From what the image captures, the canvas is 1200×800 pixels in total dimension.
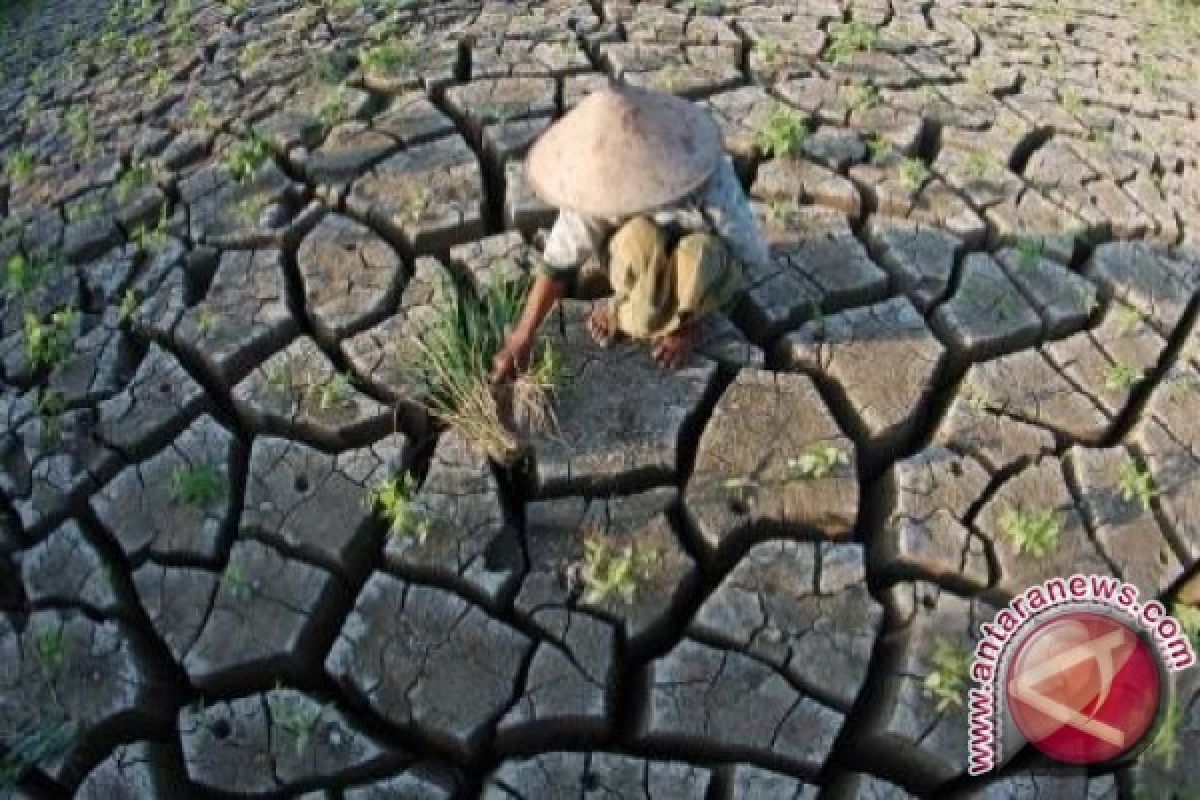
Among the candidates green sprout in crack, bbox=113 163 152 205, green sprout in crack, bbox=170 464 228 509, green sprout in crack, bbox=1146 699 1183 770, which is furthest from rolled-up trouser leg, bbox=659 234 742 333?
green sprout in crack, bbox=113 163 152 205

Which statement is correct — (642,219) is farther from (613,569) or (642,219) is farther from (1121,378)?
(1121,378)

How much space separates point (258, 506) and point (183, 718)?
0.53 metres

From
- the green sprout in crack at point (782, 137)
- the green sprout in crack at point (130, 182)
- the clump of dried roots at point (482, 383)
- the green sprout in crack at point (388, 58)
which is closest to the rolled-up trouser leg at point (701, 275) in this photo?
the clump of dried roots at point (482, 383)

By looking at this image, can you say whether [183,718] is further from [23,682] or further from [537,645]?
[537,645]

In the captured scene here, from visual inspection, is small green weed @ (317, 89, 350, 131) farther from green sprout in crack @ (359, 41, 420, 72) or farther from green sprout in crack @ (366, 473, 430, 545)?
green sprout in crack @ (366, 473, 430, 545)

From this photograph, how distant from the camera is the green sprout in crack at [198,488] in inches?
107

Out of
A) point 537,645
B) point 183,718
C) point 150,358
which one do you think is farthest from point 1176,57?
point 183,718

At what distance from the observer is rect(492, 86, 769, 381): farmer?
2471 mm

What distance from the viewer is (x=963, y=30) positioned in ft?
14.7

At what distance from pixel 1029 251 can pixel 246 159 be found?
252 cm

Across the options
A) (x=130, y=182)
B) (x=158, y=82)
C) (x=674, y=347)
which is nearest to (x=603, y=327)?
(x=674, y=347)

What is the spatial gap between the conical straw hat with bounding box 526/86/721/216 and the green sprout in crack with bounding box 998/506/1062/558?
1.10 meters

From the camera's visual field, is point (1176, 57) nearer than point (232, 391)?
No

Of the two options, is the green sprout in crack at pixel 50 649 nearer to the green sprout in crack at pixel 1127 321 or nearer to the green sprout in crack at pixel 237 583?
the green sprout in crack at pixel 237 583
